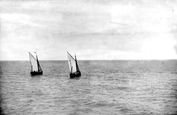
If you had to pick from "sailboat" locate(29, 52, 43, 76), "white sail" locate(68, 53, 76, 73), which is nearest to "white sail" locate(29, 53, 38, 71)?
"sailboat" locate(29, 52, 43, 76)

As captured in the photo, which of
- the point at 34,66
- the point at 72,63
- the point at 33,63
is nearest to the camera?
the point at 72,63

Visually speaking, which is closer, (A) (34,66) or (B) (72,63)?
(B) (72,63)

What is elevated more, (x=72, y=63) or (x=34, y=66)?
(x=72, y=63)

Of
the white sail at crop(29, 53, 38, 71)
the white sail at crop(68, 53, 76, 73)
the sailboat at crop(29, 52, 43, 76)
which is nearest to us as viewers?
the white sail at crop(68, 53, 76, 73)

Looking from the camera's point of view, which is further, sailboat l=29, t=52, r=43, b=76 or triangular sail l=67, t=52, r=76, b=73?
sailboat l=29, t=52, r=43, b=76

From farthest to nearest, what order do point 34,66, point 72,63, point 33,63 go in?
point 34,66, point 33,63, point 72,63

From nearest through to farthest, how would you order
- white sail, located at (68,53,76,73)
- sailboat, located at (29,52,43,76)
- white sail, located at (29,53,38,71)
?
white sail, located at (68,53,76,73) < white sail, located at (29,53,38,71) < sailboat, located at (29,52,43,76)

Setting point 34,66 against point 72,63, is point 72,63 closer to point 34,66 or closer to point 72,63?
point 72,63

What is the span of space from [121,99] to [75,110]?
1165 cm

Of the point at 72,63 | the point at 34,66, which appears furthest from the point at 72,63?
the point at 34,66

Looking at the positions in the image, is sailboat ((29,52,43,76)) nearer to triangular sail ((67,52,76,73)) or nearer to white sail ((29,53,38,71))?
white sail ((29,53,38,71))

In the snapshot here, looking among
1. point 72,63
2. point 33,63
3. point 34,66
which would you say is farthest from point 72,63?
point 34,66

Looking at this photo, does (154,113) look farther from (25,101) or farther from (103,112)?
(25,101)

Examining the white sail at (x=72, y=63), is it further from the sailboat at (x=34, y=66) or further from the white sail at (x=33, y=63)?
the white sail at (x=33, y=63)
